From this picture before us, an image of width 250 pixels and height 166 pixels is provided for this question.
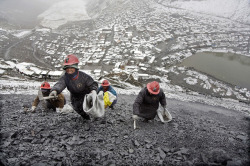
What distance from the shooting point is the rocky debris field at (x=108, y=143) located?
3158 millimetres

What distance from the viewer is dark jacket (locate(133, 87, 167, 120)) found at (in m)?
4.08

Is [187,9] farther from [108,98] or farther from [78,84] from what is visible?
[78,84]

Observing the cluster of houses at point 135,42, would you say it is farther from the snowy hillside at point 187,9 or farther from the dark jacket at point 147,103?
the dark jacket at point 147,103

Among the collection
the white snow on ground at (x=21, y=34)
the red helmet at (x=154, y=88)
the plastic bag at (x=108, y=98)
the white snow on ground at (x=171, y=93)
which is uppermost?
the white snow on ground at (x=21, y=34)

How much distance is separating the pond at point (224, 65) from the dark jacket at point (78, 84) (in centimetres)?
1578

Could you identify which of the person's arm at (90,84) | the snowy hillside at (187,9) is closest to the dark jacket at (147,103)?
the person's arm at (90,84)

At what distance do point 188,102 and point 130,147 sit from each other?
8013 millimetres

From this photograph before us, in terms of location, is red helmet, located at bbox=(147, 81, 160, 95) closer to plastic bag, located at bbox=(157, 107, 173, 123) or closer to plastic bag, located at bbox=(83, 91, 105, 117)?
plastic bag, located at bbox=(157, 107, 173, 123)

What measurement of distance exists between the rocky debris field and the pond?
12.9 m

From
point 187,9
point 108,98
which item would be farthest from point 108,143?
point 187,9

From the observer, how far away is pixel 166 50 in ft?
68.0

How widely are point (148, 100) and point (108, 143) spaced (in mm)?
1558

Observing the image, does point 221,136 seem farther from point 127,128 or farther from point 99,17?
point 99,17

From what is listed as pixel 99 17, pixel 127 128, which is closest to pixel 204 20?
pixel 99 17
